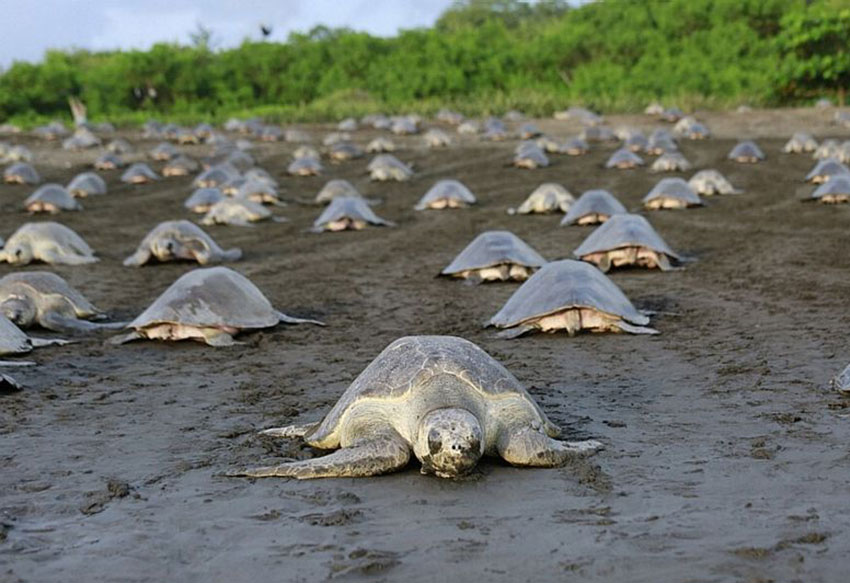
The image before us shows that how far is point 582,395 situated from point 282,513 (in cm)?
208

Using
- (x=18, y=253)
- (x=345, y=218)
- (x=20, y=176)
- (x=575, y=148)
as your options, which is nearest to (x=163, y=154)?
(x=20, y=176)

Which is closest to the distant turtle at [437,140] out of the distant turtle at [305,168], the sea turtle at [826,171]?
the distant turtle at [305,168]

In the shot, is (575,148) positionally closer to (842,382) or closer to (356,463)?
(842,382)

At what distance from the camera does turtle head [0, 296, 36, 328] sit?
732 centimetres

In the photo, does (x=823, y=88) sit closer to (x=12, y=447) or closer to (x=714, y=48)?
(x=714, y=48)

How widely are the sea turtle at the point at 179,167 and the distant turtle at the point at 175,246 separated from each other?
1005cm

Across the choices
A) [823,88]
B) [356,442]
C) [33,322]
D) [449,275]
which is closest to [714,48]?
[823,88]

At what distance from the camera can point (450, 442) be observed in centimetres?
380

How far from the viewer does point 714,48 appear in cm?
3672

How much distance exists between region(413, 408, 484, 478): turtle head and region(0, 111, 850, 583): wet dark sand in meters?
0.08

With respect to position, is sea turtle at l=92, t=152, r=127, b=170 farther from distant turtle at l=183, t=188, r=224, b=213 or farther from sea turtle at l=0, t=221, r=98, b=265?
sea turtle at l=0, t=221, r=98, b=265

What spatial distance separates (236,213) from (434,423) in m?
10.5

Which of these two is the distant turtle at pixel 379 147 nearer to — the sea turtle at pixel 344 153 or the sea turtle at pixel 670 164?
the sea turtle at pixel 344 153

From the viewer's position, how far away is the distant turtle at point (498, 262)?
869 centimetres
